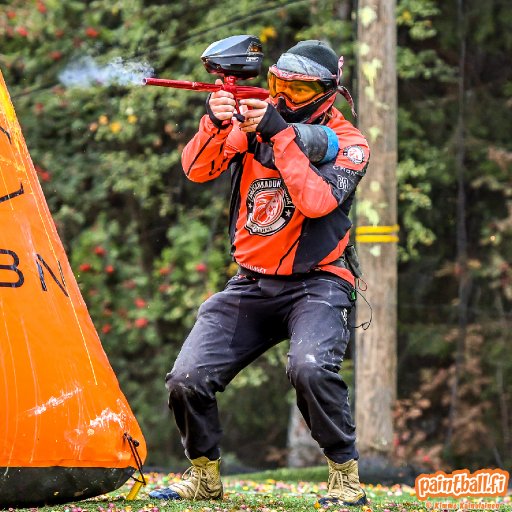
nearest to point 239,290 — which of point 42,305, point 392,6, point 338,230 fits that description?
point 338,230

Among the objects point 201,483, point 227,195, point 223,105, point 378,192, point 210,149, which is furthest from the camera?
point 227,195

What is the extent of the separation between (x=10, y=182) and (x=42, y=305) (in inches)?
18.6

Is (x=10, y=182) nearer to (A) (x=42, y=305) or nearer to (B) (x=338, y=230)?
(A) (x=42, y=305)

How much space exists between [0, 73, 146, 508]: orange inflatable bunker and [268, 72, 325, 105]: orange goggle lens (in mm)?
988

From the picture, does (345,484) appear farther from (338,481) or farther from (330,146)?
(330,146)

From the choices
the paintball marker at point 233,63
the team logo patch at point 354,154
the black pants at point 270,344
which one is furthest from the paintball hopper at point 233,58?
the black pants at point 270,344

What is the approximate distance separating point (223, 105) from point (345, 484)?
4.81 ft

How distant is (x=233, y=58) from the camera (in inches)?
159

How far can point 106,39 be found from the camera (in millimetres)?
10273

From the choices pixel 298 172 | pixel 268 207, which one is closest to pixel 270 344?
pixel 268 207

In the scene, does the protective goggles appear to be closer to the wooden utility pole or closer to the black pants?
the black pants

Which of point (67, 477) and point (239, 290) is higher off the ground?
point (239, 290)

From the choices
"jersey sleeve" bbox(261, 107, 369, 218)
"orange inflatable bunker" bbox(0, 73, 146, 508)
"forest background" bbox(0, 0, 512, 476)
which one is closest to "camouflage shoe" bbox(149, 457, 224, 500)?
"orange inflatable bunker" bbox(0, 73, 146, 508)

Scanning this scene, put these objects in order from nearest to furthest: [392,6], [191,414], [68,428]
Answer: [68,428]
[191,414]
[392,6]
